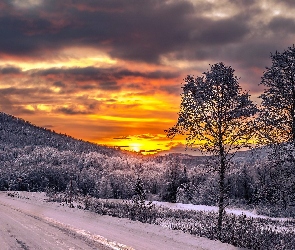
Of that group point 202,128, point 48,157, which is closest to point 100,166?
point 48,157

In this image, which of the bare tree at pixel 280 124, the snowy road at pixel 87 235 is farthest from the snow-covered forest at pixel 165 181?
the snowy road at pixel 87 235

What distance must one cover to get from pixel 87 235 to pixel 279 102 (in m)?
10.7

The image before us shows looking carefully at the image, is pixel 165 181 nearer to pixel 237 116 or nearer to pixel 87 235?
pixel 237 116

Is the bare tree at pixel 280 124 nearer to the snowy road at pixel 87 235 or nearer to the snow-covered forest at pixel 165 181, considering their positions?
the snow-covered forest at pixel 165 181

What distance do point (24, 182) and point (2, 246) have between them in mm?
93881

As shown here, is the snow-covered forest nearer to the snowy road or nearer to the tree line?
the tree line

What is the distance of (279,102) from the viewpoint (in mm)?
17484

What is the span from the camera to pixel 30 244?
1086 cm

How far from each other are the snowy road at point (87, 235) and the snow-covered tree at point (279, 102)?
22.0 ft

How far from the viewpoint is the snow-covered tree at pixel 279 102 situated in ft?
Result: 56.7

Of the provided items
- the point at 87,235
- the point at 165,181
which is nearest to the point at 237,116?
the point at 87,235

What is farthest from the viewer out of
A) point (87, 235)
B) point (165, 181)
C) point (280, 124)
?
point (165, 181)

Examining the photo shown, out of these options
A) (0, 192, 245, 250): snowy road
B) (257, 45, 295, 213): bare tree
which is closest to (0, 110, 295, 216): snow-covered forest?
(257, 45, 295, 213): bare tree

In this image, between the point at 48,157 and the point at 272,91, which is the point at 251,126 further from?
the point at 48,157
